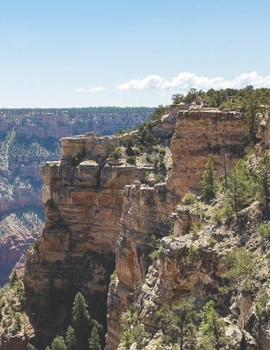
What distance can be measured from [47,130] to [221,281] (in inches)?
7004

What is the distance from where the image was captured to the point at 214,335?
20547 mm

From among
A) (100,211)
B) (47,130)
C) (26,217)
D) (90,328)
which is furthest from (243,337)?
(47,130)

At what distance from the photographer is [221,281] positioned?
2486 cm

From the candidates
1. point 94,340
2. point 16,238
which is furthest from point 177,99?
point 16,238

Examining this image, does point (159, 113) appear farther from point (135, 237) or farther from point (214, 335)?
point (214, 335)

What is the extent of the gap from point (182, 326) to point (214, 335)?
97.8 inches

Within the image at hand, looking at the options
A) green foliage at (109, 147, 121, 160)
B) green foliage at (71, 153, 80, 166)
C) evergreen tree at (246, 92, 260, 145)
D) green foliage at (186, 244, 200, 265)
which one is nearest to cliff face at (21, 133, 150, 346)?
green foliage at (71, 153, 80, 166)

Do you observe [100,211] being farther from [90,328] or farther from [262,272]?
[262,272]

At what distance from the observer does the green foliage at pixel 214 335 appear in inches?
789

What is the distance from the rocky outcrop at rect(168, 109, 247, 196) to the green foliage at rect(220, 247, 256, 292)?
19777 millimetres

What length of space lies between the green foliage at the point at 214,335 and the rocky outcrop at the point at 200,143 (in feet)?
75.6

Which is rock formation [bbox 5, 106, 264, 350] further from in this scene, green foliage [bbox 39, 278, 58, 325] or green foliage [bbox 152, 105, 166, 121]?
green foliage [bbox 152, 105, 166, 121]

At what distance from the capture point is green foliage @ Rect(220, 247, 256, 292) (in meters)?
22.2

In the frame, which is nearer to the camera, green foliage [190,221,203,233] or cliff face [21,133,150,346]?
green foliage [190,221,203,233]
